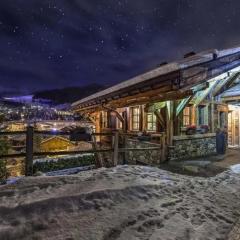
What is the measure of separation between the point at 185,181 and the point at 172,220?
2270 millimetres

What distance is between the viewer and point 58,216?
10.9ft

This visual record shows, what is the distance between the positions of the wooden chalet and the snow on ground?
4.29 metres

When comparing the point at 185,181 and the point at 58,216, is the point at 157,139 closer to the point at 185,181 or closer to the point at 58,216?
the point at 185,181

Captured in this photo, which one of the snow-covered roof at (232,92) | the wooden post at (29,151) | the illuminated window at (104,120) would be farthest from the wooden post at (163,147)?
the illuminated window at (104,120)

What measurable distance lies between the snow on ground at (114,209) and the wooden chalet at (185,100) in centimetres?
429

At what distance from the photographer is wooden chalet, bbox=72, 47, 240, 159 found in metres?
8.40

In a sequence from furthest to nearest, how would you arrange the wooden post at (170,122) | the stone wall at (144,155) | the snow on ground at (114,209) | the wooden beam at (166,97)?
the stone wall at (144,155), the wooden post at (170,122), the wooden beam at (166,97), the snow on ground at (114,209)

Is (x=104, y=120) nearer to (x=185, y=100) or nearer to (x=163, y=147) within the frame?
(x=163, y=147)

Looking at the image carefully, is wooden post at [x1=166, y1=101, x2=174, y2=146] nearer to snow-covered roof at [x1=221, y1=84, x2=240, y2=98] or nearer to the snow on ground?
the snow on ground

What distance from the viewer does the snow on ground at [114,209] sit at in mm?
3018

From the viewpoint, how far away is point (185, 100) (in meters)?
9.37

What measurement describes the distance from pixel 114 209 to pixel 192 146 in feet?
25.6

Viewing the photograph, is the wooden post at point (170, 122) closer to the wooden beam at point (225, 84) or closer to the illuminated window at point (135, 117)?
the illuminated window at point (135, 117)

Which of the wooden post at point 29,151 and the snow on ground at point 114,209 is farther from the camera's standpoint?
the wooden post at point 29,151
